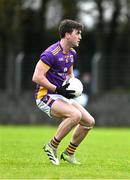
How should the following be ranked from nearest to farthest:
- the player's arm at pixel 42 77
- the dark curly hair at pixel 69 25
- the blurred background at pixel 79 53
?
the player's arm at pixel 42 77 < the dark curly hair at pixel 69 25 < the blurred background at pixel 79 53

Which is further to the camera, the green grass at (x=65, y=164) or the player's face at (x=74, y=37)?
the player's face at (x=74, y=37)

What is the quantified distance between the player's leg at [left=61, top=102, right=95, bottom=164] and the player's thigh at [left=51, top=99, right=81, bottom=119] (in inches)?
8.9

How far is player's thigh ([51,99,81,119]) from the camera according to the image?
10891 millimetres

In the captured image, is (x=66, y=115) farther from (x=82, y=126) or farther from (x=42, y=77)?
(x=42, y=77)

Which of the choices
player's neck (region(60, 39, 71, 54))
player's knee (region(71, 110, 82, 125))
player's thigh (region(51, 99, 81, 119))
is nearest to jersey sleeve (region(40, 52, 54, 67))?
player's neck (region(60, 39, 71, 54))

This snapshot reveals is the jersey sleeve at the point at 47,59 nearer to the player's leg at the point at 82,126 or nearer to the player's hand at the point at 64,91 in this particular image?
the player's hand at the point at 64,91

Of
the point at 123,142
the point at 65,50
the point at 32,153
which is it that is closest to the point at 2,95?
the point at 123,142

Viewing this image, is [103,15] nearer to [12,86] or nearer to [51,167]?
[12,86]

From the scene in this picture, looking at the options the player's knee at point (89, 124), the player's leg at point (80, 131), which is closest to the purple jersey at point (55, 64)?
the player's leg at point (80, 131)

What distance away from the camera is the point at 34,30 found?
115 feet

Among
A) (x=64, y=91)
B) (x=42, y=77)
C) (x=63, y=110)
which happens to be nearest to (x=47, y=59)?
(x=42, y=77)

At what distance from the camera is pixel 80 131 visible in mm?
11266

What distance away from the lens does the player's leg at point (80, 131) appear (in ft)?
36.6

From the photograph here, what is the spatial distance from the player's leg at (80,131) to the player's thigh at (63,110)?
0.23 m
